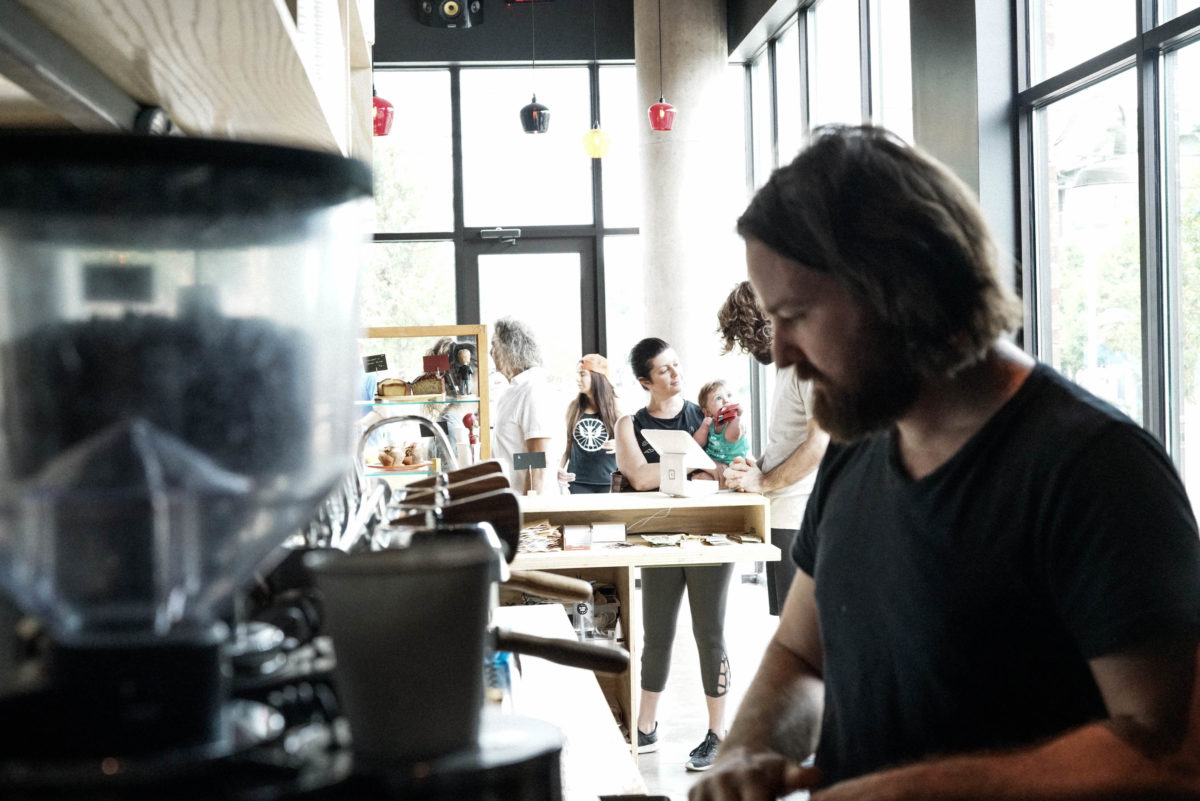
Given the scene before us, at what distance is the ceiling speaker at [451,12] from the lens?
7.54 m

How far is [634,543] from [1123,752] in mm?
3304

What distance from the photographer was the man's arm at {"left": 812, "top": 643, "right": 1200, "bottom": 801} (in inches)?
40.5

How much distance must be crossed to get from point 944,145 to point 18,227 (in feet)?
14.9

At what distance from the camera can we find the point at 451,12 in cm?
758

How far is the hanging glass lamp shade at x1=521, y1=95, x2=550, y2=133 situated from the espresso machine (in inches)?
271

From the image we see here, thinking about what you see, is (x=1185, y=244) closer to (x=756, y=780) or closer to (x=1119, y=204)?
(x=1119, y=204)

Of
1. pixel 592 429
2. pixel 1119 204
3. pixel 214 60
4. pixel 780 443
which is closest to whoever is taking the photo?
pixel 214 60

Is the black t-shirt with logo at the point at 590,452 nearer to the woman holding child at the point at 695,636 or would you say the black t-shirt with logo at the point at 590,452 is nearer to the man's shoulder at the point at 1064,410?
the woman holding child at the point at 695,636

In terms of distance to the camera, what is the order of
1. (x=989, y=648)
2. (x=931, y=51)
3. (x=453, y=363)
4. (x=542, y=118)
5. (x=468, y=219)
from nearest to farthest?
1. (x=989, y=648)
2. (x=453, y=363)
3. (x=931, y=51)
4. (x=542, y=118)
5. (x=468, y=219)

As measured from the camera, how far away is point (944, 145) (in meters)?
4.59

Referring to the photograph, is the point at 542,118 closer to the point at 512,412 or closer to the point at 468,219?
the point at 468,219

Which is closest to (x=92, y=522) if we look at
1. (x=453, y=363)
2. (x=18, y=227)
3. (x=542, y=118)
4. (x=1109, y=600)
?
(x=18, y=227)

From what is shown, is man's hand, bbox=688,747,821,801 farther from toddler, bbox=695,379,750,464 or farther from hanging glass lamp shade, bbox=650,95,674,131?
hanging glass lamp shade, bbox=650,95,674,131

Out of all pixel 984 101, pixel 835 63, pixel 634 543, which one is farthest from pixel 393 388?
pixel 835 63
